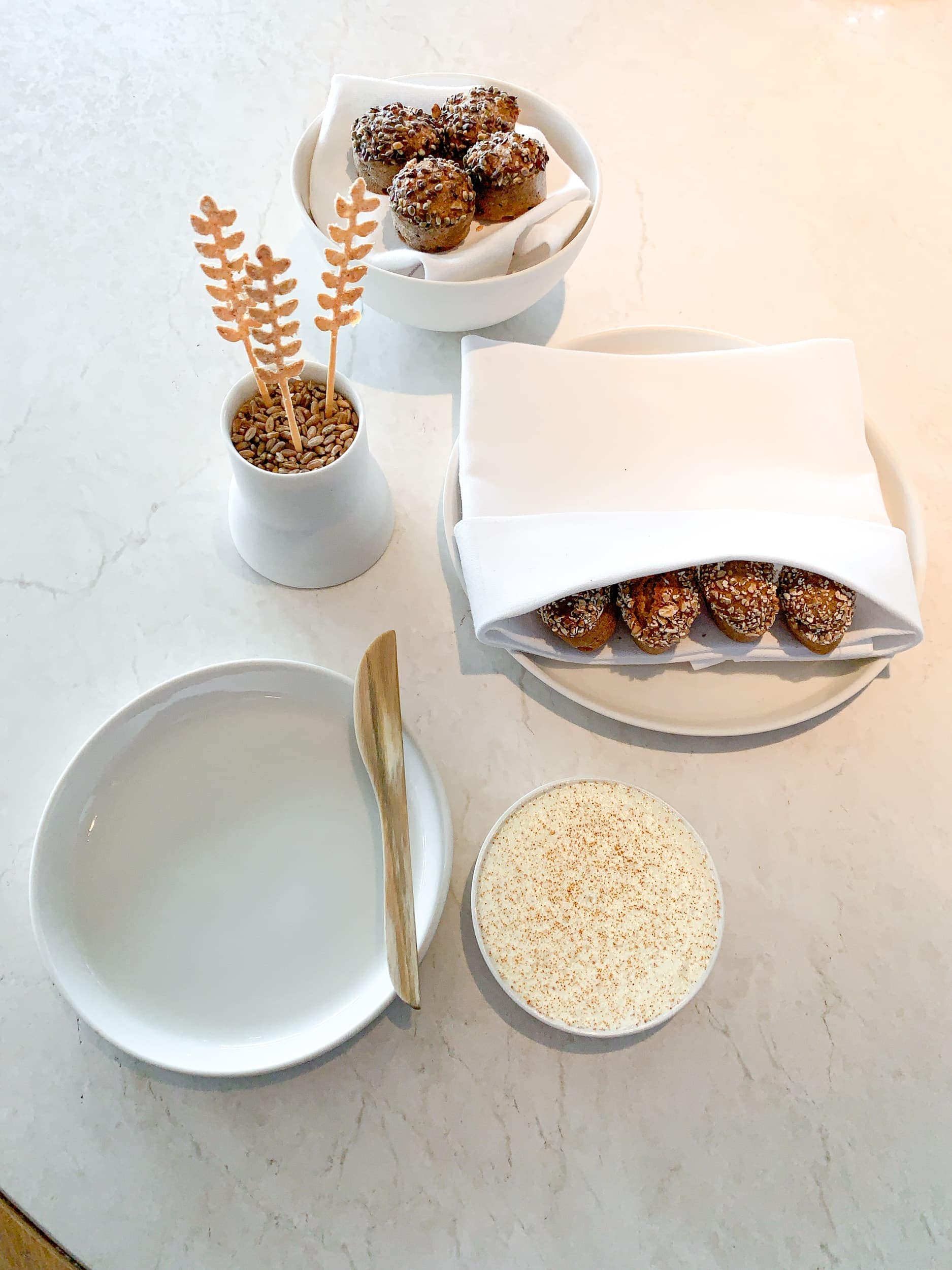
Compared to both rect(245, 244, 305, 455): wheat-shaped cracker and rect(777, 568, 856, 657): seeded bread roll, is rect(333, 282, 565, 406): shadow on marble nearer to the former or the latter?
rect(245, 244, 305, 455): wheat-shaped cracker

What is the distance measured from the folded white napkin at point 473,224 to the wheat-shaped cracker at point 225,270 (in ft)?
0.74

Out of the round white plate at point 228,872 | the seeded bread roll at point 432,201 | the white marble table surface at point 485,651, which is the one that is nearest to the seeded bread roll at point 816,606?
the white marble table surface at point 485,651

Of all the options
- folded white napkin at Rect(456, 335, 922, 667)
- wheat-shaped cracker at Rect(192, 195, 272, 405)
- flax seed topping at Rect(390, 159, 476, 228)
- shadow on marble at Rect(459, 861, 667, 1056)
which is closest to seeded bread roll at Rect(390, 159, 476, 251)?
flax seed topping at Rect(390, 159, 476, 228)

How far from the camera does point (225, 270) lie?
66 centimetres

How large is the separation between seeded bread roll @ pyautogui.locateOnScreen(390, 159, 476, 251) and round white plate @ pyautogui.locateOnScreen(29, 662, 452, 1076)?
445mm

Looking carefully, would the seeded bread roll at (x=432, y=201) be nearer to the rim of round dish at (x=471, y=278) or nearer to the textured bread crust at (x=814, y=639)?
the rim of round dish at (x=471, y=278)

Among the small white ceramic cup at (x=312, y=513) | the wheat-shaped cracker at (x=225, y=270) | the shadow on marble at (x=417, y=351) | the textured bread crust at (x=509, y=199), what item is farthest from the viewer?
the shadow on marble at (x=417, y=351)

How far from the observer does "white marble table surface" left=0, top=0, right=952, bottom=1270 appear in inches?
27.9

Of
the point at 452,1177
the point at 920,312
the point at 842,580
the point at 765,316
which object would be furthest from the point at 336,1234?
the point at 920,312

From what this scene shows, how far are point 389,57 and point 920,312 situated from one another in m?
0.81

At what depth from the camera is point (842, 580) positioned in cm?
75

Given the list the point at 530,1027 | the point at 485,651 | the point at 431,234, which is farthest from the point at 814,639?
the point at 431,234

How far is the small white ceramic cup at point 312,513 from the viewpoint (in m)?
0.74

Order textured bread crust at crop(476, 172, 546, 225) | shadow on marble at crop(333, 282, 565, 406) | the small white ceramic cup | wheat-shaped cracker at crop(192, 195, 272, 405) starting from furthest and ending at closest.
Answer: shadow on marble at crop(333, 282, 565, 406), textured bread crust at crop(476, 172, 546, 225), the small white ceramic cup, wheat-shaped cracker at crop(192, 195, 272, 405)
